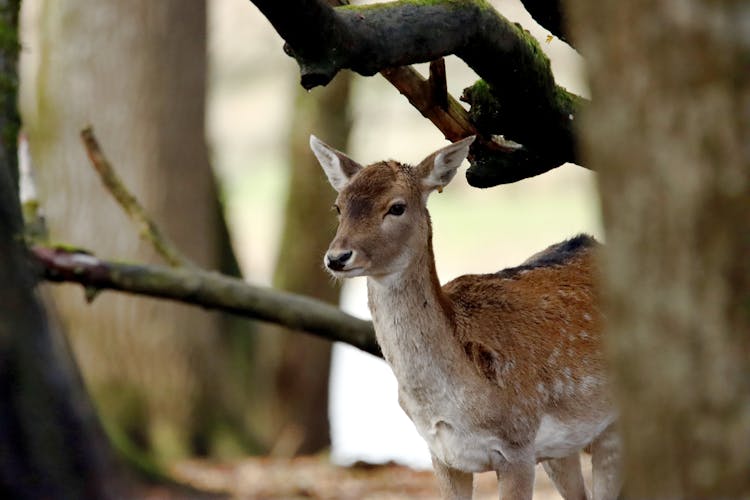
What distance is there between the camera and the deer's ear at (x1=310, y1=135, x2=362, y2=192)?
6051 mm

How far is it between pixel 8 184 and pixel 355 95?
9769 mm

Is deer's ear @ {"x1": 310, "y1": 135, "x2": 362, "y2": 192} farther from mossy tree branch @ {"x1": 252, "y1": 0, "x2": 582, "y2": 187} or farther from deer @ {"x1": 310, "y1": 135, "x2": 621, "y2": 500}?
mossy tree branch @ {"x1": 252, "y1": 0, "x2": 582, "y2": 187}

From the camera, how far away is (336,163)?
19.9ft

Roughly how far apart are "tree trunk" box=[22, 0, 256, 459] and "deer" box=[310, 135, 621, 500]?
17.3ft

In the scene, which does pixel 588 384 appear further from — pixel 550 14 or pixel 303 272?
pixel 303 272

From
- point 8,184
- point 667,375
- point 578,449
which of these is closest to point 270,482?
point 578,449

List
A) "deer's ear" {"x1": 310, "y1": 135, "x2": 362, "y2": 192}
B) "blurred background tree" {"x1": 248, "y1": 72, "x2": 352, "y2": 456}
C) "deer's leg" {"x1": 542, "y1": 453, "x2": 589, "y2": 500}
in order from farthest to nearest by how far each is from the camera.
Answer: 1. "blurred background tree" {"x1": 248, "y1": 72, "x2": 352, "y2": 456}
2. "deer's leg" {"x1": 542, "y1": 453, "x2": 589, "y2": 500}
3. "deer's ear" {"x1": 310, "y1": 135, "x2": 362, "y2": 192}

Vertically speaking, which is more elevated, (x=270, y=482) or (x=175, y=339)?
(x=175, y=339)

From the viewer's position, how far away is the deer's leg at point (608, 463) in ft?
20.2

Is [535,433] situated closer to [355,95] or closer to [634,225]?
[634,225]

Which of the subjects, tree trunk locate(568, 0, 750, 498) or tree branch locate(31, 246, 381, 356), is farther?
tree branch locate(31, 246, 381, 356)

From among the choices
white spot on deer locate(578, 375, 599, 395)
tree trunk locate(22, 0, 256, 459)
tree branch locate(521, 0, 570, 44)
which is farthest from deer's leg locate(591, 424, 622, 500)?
tree trunk locate(22, 0, 256, 459)

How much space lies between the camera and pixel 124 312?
36.2ft

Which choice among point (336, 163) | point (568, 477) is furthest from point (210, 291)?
point (568, 477)
